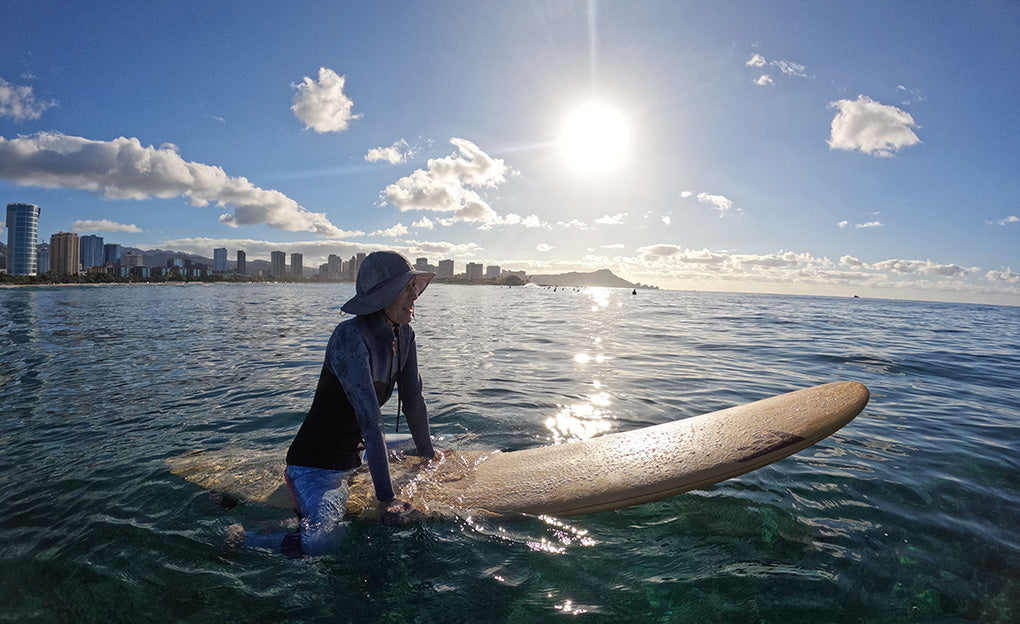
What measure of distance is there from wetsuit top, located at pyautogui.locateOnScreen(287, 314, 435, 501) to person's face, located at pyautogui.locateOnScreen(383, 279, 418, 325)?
9cm

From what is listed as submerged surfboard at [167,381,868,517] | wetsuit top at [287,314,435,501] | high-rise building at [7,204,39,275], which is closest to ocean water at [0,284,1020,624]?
submerged surfboard at [167,381,868,517]

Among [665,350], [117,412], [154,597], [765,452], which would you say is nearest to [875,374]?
[665,350]

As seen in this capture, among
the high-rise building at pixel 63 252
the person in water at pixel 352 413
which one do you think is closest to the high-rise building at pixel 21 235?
the high-rise building at pixel 63 252

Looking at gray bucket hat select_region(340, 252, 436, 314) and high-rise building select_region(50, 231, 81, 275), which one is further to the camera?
high-rise building select_region(50, 231, 81, 275)

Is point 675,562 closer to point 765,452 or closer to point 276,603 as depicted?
point 765,452

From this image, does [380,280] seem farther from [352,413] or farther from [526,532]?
[526,532]

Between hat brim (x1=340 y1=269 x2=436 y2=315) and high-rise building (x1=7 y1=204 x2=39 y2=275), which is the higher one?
high-rise building (x1=7 y1=204 x2=39 y2=275)

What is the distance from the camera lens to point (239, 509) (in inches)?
143

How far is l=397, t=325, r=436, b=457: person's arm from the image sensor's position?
3.50m

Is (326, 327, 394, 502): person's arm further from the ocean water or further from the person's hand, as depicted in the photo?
the ocean water

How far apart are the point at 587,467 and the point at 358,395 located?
81.7 inches

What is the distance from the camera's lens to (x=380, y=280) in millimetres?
2883

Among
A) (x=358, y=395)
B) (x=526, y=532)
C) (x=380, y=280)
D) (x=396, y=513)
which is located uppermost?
(x=380, y=280)

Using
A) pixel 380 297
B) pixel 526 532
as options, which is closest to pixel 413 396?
pixel 380 297
